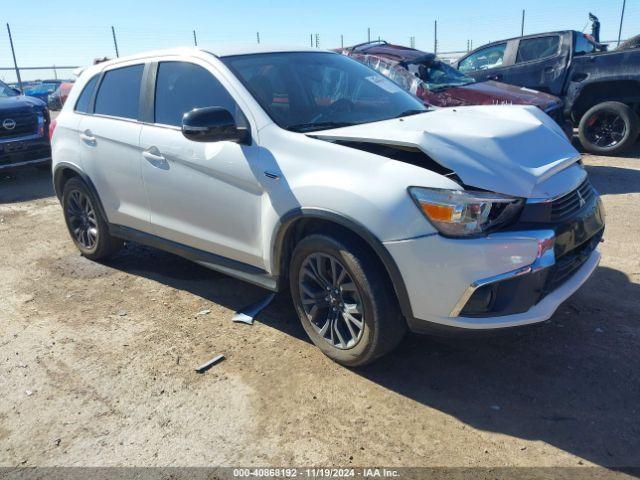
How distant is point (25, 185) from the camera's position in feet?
29.9

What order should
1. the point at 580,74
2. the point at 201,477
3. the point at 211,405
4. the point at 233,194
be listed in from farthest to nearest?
the point at 580,74
the point at 233,194
the point at 211,405
the point at 201,477

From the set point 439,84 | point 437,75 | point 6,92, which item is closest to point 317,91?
point 439,84

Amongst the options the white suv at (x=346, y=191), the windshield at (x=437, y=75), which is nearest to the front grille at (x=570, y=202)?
the white suv at (x=346, y=191)

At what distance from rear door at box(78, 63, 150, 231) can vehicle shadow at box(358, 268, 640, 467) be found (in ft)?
7.55

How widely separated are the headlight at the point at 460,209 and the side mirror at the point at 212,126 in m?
1.23

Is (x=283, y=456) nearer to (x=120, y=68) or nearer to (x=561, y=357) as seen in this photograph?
(x=561, y=357)

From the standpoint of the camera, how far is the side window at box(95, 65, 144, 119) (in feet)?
14.3

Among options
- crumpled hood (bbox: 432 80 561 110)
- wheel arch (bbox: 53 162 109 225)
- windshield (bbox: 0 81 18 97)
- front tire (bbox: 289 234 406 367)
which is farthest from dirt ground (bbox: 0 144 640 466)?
windshield (bbox: 0 81 18 97)

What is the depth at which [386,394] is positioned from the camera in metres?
3.07

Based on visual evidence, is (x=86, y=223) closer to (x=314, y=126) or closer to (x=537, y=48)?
(x=314, y=126)

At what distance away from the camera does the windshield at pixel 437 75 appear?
322 inches

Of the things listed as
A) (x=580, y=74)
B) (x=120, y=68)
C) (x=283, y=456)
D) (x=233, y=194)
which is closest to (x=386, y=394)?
(x=283, y=456)

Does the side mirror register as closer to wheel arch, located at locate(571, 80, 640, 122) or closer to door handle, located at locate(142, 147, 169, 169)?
door handle, located at locate(142, 147, 169, 169)

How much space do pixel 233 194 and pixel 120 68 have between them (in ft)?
6.34
